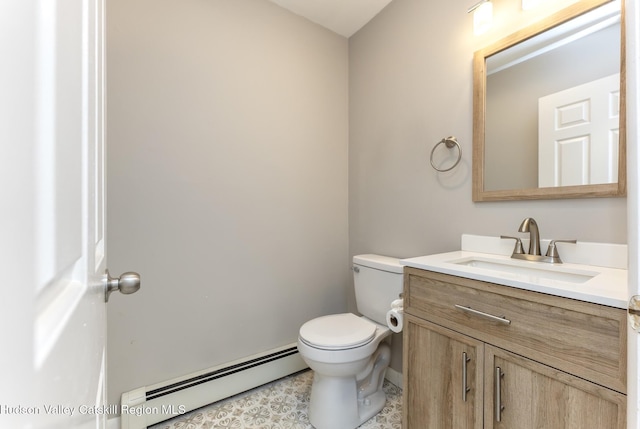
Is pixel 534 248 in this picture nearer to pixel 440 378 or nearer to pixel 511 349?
pixel 511 349

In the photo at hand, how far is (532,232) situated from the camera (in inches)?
42.8

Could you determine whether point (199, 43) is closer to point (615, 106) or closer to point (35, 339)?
point (35, 339)

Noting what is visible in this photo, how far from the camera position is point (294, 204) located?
71.9 inches

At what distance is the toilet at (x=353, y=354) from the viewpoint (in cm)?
129

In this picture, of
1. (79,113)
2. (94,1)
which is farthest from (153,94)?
(79,113)

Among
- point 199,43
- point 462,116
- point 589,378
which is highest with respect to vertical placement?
point 199,43

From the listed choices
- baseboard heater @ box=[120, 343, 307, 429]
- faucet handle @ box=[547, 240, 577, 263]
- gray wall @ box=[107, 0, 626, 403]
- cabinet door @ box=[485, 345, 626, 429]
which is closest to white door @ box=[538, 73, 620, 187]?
gray wall @ box=[107, 0, 626, 403]

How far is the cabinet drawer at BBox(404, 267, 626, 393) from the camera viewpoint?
623mm

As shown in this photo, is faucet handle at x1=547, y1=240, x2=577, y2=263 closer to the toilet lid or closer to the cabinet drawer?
the cabinet drawer

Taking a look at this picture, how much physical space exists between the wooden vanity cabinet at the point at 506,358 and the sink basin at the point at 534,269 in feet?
0.48

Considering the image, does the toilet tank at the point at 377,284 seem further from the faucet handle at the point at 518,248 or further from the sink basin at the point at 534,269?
the faucet handle at the point at 518,248

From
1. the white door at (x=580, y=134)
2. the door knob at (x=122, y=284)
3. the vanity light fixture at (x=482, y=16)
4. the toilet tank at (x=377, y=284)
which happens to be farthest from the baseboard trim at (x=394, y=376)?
the vanity light fixture at (x=482, y=16)

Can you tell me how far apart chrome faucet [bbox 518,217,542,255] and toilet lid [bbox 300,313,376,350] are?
0.80 m

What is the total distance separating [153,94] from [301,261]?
1.25 meters
